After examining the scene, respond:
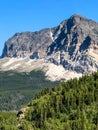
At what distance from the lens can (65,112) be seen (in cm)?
18475

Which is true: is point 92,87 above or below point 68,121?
above

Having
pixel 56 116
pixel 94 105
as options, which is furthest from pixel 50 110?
pixel 94 105

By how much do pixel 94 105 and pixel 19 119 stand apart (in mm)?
28525

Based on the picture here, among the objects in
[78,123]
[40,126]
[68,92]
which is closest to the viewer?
[78,123]

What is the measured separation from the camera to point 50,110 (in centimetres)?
18525

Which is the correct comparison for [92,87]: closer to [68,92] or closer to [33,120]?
[68,92]

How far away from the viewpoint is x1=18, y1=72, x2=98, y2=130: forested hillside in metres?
168

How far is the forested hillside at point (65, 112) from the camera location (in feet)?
552

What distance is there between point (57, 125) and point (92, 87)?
32.3 metres

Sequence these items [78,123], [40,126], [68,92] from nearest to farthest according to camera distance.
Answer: [78,123] < [40,126] < [68,92]

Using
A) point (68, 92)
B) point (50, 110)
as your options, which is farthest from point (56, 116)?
point (68, 92)

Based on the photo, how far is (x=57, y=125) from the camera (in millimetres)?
171000

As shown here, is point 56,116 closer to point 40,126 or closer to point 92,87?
point 40,126

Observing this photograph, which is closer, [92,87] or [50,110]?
[50,110]
